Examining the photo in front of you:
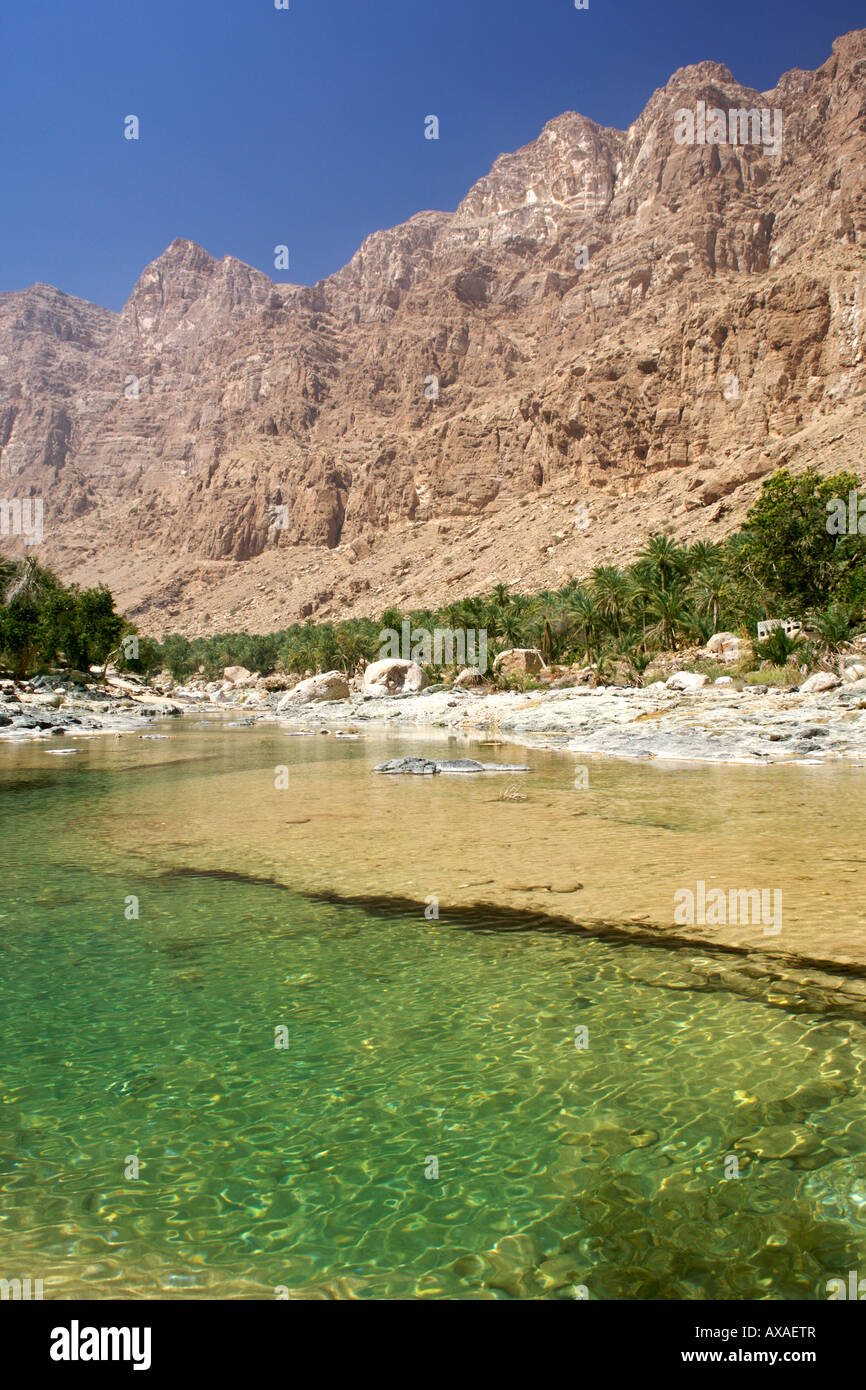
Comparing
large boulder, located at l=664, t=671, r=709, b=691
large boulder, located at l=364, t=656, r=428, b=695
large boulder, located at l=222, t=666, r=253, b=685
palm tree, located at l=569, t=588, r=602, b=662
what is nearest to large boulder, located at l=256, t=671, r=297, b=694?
large boulder, located at l=222, t=666, r=253, b=685

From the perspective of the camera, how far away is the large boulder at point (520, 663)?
47.2 meters

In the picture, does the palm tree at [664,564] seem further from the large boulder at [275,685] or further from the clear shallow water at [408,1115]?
the clear shallow water at [408,1115]

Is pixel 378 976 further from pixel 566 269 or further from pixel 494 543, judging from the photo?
pixel 566 269

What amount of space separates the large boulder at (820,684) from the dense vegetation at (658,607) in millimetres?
3440

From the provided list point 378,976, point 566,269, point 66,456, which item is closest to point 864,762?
point 378,976

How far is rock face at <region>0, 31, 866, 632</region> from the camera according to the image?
8312cm

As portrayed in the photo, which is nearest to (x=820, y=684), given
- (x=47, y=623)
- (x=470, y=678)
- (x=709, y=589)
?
(x=709, y=589)

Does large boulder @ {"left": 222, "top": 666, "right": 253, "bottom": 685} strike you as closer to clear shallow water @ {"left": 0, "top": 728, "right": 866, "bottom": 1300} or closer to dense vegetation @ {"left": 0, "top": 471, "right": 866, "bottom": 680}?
dense vegetation @ {"left": 0, "top": 471, "right": 866, "bottom": 680}

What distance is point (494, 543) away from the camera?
94500 mm

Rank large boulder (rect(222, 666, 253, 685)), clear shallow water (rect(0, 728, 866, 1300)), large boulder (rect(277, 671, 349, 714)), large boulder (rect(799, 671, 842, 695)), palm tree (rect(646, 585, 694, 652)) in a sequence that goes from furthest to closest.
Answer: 1. large boulder (rect(222, 666, 253, 685))
2. large boulder (rect(277, 671, 349, 714))
3. palm tree (rect(646, 585, 694, 652))
4. large boulder (rect(799, 671, 842, 695))
5. clear shallow water (rect(0, 728, 866, 1300))

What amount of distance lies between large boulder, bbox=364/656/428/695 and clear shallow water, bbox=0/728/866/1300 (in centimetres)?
4262

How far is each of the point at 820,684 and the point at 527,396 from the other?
312 ft

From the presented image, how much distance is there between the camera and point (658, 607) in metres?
43.6
